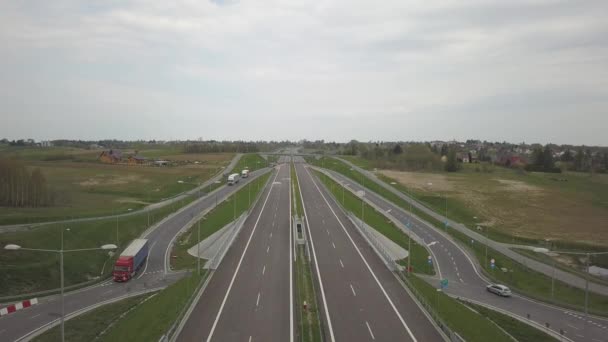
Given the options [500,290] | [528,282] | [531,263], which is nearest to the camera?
[500,290]

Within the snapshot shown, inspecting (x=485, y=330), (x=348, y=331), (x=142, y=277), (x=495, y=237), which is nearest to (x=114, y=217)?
(x=142, y=277)

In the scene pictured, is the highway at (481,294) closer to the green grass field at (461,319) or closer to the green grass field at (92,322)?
the green grass field at (461,319)

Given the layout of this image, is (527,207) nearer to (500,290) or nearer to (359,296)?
(500,290)

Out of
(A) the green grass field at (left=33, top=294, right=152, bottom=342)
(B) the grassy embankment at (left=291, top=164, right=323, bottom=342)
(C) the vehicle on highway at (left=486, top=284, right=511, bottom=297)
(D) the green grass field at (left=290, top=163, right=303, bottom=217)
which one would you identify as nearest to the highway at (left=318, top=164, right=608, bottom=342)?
(C) the vehicle on highway at (left=486, top=284, right=511, bottom=297)

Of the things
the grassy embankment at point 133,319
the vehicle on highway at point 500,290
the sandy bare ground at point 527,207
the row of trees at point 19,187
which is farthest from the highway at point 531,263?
the row of trees at point 19,187

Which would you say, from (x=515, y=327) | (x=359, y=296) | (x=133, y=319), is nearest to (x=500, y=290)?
(x=515, y=327)

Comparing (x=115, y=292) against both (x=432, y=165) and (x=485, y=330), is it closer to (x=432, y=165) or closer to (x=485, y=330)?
(x=485, y=330)
